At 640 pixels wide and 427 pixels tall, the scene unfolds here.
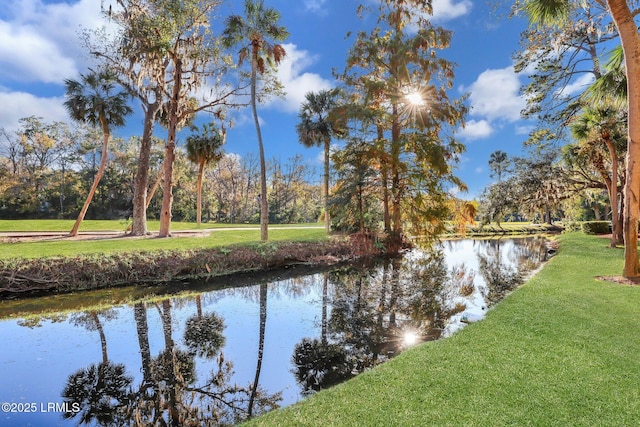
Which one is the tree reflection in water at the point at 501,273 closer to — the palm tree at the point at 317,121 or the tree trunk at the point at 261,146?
the tree trunk at the point at 261,146

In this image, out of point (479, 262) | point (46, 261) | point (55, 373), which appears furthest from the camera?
point (479, 262)

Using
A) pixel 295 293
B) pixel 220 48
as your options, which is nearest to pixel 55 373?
pixel 295 293

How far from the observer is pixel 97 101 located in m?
15.3

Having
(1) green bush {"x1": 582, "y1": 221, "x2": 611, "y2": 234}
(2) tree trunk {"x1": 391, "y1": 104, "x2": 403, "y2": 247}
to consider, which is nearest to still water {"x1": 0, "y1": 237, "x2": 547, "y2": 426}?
(2) tree trunk {"x1": 391, "y1": 104, "x2": 403, "y2": 247}

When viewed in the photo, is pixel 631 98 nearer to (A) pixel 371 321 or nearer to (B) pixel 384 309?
(B) pixel 384 309

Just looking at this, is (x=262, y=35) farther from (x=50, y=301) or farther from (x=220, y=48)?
(x=50, y=301)

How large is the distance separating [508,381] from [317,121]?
19.9 metres

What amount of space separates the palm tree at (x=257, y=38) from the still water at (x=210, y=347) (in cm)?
774

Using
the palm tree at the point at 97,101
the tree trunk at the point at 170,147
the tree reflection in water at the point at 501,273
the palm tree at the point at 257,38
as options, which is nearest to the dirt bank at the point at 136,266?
the palm tree at the point at 257,38

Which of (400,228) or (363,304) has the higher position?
(400,228)

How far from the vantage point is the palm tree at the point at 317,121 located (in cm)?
2103

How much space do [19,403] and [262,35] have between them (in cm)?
1528

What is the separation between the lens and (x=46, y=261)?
852 centimetres

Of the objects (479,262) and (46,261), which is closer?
(46,261)
